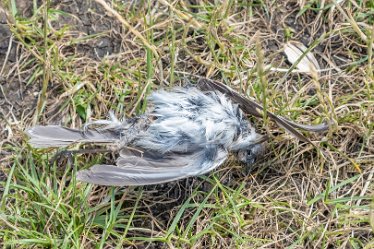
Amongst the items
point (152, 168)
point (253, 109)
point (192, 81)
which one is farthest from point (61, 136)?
point (253, 109)

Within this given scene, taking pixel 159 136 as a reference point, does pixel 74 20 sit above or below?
above

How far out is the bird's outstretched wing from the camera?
263 centimetres

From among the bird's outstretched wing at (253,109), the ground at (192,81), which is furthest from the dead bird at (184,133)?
the ground at (192,81)

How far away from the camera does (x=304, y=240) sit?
104 inches

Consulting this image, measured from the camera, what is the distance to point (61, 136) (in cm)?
264

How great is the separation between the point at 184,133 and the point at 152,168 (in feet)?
0.63

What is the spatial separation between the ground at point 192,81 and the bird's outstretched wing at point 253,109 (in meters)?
0.06

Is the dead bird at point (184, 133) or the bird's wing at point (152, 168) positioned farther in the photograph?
the dead bird at point (184, 133)

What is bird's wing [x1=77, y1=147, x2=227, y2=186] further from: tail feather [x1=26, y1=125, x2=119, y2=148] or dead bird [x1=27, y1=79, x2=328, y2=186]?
tail feather [x1=26, y1=125, x2=119, y2=148]

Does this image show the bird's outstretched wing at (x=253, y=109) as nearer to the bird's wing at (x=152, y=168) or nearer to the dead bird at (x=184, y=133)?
the dead bird at (x=184, y=133)

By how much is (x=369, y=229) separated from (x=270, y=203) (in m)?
0.38

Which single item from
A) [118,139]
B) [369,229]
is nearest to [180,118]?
[118,139]

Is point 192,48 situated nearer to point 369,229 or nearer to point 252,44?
point 252,44

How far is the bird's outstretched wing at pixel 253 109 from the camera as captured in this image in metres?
2.63
